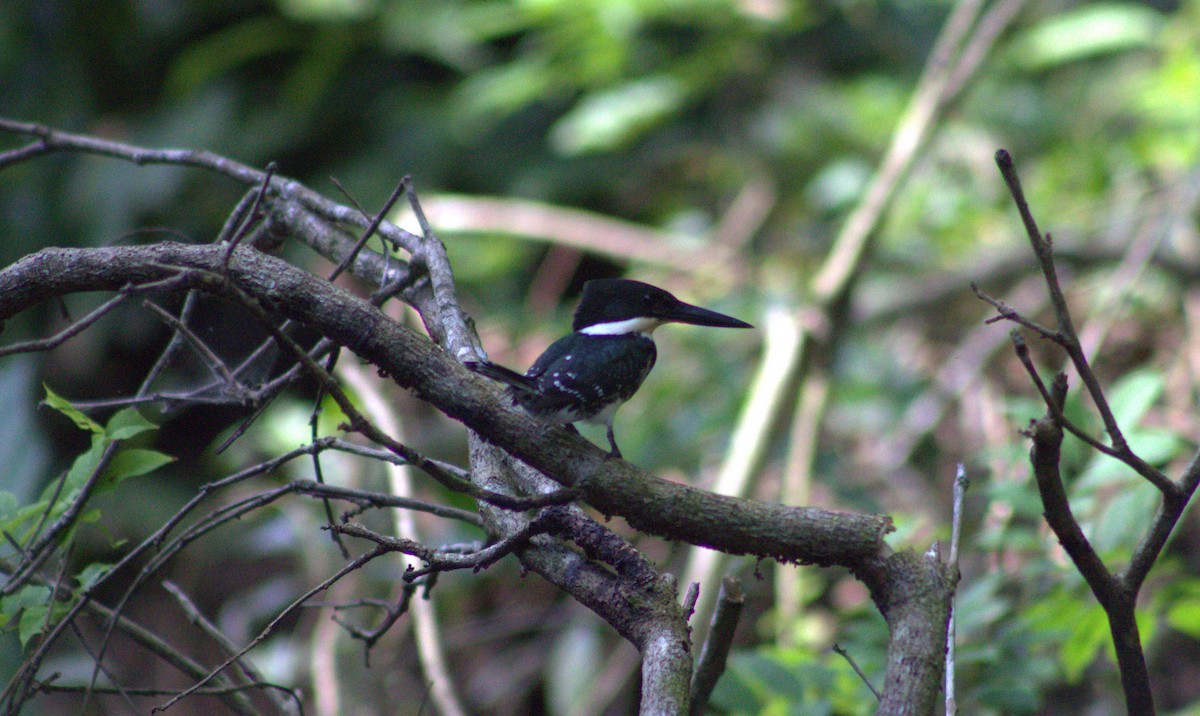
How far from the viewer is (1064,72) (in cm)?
533

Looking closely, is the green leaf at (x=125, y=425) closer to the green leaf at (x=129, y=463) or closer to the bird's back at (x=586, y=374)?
the green leaf at (x=129, y=463)

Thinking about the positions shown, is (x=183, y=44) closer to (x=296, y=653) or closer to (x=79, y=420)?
(x=296, y=653)

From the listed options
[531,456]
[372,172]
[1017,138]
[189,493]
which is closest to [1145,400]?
[531,456]

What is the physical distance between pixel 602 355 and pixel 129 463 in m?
0.84

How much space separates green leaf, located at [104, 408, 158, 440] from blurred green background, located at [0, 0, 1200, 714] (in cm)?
143

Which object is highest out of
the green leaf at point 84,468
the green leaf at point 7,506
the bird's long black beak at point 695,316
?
the bird's long black beak at point 695,316

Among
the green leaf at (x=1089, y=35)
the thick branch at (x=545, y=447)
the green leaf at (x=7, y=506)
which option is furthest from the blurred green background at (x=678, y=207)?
the green leaf at (x=7, y=506)

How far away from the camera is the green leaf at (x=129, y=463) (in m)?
1.51

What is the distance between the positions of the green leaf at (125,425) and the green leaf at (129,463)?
0.23 feet

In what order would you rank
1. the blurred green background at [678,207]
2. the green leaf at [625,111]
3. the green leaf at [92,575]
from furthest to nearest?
1. the green leaf at [625,111]
2. the blurred green background at [678,207]
3. the green leaf at [92,575]

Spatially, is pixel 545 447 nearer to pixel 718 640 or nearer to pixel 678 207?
pixel 718 640

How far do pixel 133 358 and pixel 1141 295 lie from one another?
5.46m

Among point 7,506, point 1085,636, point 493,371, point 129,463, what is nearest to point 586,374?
point 493,371

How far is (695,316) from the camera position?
6.77 feet
